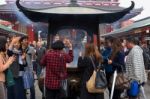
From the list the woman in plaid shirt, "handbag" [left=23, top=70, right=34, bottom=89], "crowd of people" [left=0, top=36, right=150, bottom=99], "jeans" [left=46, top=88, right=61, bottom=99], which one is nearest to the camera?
"crowd of people" [left=0, top=36, right=150, bottom=99]

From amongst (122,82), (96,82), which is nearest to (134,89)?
(122,82)

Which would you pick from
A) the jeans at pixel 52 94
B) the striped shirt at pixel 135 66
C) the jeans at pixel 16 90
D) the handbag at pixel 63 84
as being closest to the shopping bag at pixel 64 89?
the handbag at pixel 63 84

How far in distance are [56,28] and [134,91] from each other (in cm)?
222

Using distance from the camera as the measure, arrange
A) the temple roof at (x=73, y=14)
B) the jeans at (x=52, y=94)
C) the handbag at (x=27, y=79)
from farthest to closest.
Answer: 1. the handbag at (x=27, y=79)
2. the temple roof at (x=73, y=14)
3. the jeans at (x=52, y=94)

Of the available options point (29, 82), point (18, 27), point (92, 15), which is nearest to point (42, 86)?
point (29, 82)

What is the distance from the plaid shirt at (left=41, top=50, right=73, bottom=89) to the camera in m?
9.20

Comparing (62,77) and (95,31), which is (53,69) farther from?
(95,31)

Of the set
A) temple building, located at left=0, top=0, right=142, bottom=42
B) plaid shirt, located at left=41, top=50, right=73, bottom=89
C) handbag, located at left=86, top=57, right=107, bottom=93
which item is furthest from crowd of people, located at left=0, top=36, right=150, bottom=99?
temple building, located at left=0, top=0, right=142, bottom=42

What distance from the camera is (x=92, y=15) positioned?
1006cm

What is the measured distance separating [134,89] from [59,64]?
209 centimetres

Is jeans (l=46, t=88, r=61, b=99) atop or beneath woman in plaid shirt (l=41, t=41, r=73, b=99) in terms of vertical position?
beneath

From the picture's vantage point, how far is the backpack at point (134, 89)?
10258 millimetres

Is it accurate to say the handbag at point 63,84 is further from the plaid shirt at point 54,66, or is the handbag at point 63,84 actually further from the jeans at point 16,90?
the jeans at point 16,90

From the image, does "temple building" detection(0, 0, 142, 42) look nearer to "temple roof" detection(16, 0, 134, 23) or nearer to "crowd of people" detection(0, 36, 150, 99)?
"temple roof" detection(16, 0, 134, 23)
